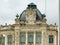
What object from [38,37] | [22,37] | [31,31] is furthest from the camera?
[22,37]

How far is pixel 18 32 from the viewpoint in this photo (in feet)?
121

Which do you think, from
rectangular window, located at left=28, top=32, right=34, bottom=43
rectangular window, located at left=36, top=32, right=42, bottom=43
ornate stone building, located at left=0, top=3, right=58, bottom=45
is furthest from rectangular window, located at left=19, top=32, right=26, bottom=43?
rectangular window, located at left=36, top=32, right=42, bottom=43

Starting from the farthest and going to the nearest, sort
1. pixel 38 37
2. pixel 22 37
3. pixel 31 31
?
1. pixel 22 37
2. pixel 38 37
3. pixel 31 31

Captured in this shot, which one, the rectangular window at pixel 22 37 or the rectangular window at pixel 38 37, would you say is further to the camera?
the rectangular window at pixel 22 37

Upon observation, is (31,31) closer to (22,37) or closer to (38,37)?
(38,37)

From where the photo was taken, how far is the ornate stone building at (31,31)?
3694 centimetres

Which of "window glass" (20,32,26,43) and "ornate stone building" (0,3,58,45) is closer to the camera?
"ornate stone building" (0,3,58,45)

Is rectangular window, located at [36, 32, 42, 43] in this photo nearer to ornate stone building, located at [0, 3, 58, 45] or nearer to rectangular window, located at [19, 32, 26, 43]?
ornate stone building, located at [0, 3, 58, 45]

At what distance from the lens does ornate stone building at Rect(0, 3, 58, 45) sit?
121 feet

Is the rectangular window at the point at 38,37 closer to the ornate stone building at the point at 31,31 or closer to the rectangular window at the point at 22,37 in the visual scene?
the ornate stone building at the point at 31,31

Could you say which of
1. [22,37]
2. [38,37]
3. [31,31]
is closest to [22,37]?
[22,37]

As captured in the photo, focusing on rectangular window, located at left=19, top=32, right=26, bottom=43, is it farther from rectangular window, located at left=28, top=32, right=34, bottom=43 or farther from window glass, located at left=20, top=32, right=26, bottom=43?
rectangular window, located at left=28, top=32, right=34, bottom=43

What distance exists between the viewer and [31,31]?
3691cm

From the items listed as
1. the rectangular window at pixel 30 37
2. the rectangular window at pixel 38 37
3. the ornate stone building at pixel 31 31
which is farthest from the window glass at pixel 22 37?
the rectangular window at pixel 38 37
